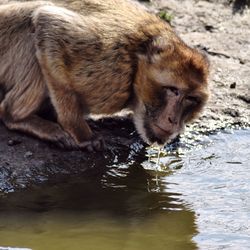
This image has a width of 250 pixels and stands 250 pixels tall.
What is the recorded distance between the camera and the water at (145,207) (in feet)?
18.1

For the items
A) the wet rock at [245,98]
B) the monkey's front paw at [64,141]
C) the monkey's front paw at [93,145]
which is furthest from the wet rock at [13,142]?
the wet rock at [245,98]

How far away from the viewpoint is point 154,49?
641 cm

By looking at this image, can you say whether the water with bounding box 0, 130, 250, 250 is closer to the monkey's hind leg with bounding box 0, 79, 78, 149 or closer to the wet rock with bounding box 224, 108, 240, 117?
the monkey's hind leg with bounding box 0, 79, 78, 149

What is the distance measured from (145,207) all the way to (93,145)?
0.83m

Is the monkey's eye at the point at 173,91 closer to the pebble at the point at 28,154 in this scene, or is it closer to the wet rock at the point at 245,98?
the pebble at the point at 28,154

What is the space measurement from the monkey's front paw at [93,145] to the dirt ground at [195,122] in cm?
5

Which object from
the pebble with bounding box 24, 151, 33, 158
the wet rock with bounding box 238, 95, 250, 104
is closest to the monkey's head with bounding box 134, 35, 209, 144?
the pebble with bounding box 24, 151, 33, 158

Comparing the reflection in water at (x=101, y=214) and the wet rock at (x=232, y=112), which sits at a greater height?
the wet rock at (x=232, y=112)

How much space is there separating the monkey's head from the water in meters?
0.38

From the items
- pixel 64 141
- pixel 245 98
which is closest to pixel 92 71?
pixel 64 141

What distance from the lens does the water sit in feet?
18.1

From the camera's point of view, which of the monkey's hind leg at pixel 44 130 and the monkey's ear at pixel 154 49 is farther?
the monkey's hind leg at pixel 44 130

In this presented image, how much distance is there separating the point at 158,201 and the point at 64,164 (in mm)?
777

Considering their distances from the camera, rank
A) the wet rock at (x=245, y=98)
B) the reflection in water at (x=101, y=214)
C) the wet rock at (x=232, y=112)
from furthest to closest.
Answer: the wet rock at (x=245, y=98), the wet rock at (x=232, y=112), the reflection in water at (x=101, y=214)
